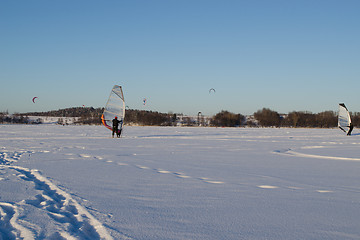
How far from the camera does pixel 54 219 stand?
2.79m

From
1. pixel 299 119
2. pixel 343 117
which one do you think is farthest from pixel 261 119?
pixel 343 117

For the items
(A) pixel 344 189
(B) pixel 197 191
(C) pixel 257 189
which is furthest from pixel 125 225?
(A) pixel 344 189

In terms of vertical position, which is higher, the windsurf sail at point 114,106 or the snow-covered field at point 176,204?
the windsurf sail at point 114,106

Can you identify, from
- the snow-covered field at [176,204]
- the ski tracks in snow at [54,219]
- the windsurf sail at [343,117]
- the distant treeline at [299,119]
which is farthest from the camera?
the distant treeline at [299,119]

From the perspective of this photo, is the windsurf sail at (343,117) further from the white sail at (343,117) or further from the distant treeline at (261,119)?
the distant treeline at (261,119)

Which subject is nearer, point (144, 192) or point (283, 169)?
point (144, 192)

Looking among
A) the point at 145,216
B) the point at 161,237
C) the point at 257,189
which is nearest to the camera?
the point at 161,237

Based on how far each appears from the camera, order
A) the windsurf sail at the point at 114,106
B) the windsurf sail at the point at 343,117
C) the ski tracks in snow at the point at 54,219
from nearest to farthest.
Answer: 1. the ski tracks in snow at the point at 54,219
2. the windsurf sail at the point at 114,106
3. the windsurf sail at the point at 343,117

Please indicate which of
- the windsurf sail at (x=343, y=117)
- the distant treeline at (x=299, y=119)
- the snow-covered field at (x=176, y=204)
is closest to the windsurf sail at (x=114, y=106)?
the snow-covered field at (x=176, y=204)

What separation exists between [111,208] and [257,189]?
202 centimetres

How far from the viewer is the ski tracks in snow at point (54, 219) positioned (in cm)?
243

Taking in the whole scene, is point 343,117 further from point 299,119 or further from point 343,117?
point 299,119

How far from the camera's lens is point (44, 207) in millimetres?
3186

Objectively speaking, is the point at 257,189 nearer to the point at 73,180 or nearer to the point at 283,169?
the point at 283,169
